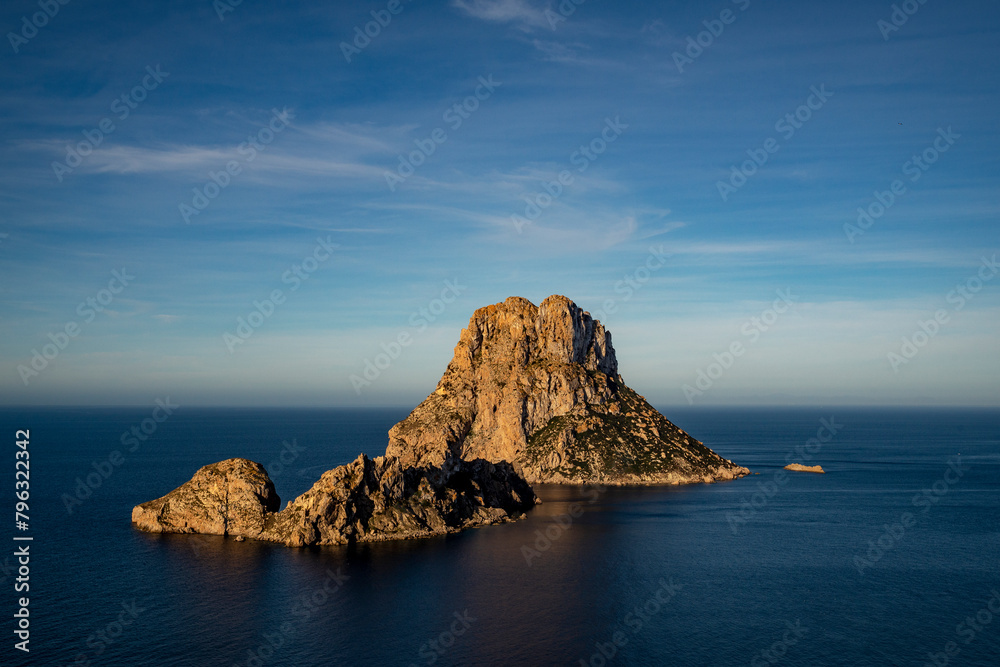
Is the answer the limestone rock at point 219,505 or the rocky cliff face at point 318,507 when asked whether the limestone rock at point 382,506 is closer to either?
the rocky cliff face at point 318,507

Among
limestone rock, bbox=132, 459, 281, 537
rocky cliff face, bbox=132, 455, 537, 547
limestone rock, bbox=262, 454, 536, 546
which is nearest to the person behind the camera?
limestone rock, bbox=262, 454, 536, 546

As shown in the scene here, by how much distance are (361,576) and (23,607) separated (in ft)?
133

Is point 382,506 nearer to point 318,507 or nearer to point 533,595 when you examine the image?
point 318,507

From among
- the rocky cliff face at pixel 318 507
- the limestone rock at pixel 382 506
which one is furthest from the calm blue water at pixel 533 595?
the limestone rock at pixel 382 506

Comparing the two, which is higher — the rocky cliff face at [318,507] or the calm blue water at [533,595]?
the rocky cliff face at [318,507]

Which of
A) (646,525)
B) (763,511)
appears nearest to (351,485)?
(646,525)

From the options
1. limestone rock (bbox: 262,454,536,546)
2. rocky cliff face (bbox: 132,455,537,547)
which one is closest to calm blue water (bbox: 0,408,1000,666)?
rocky cliff face (bbox: 132,455,537,547)

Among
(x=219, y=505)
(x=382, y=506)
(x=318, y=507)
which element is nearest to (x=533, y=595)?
(x=382, y=506)

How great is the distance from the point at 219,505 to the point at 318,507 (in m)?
20.1

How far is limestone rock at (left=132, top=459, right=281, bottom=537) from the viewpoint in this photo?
401 feet

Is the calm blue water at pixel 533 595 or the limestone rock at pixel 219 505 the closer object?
the calm blue water at pixel 533 595

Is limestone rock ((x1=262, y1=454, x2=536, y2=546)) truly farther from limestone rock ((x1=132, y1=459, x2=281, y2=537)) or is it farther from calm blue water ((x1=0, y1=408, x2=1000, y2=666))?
limestone rock ((x1=132, y1=459, x2=281, y2=537))

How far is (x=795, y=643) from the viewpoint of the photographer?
7600 centimetres

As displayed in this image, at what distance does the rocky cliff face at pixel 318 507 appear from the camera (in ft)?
388
